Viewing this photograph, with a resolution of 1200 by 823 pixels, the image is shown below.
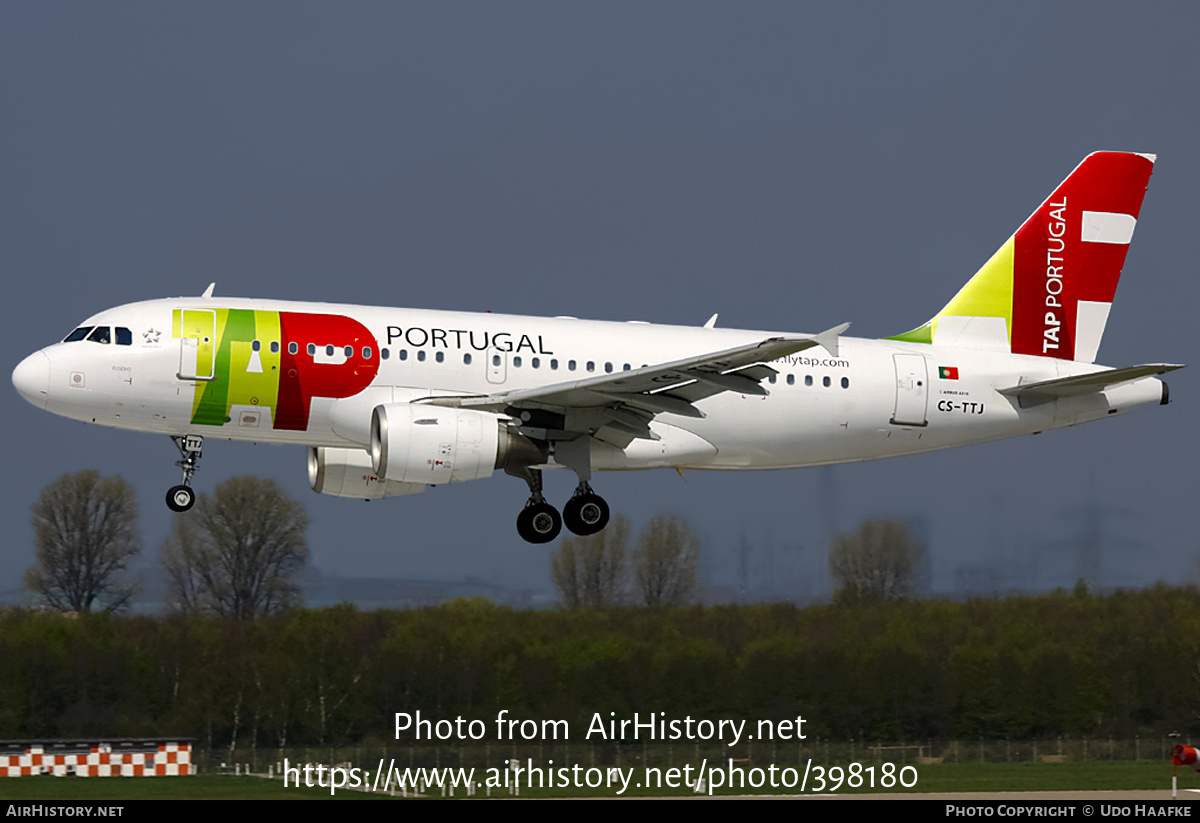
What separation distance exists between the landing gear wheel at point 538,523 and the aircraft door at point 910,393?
650cm

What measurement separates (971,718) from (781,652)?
5.51 metres

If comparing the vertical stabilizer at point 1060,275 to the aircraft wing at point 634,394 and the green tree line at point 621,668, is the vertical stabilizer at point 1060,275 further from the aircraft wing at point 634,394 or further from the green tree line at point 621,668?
the green tree line at point 621,668

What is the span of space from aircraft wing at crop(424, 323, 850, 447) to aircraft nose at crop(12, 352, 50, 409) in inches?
253

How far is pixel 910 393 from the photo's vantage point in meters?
30.6

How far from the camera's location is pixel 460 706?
139 ft

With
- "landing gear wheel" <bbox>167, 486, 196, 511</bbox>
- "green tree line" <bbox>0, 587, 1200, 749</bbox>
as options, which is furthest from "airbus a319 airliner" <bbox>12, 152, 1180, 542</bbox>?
"green tree line" <bbox>0, 587, 1200, 749</bbox>

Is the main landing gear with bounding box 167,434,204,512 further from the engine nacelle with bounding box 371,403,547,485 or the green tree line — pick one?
the green tree line

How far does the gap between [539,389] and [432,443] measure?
6.43ft

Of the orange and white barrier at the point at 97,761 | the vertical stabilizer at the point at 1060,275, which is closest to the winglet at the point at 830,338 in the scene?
the vertical stabilizer at the point at 1060,275

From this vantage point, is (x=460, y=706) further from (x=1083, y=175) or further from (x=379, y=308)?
(x=1083, y=175)

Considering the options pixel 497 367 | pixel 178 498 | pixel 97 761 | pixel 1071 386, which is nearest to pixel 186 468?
pixel 178 498

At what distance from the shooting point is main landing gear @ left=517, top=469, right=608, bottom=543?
29.3 meters

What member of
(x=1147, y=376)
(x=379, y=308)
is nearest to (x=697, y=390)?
(x=379, y=308)

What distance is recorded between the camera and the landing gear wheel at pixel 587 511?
1159 inches
